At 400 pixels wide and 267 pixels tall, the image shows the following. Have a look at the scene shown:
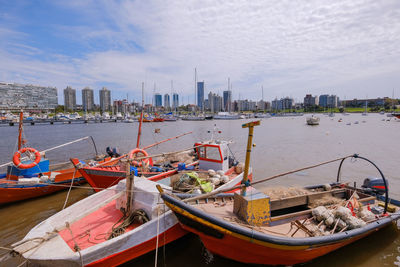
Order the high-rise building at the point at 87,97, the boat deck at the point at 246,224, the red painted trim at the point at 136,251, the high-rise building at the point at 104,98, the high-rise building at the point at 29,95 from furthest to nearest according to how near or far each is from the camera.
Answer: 1. the high-rise building at the point at 104,98
2. the high-rise building at the point at 87,97
3. the high-rise building at the point at 29,95
4. the boat deck at the point at 246,224
5. the red painted trim at the point at 136,251

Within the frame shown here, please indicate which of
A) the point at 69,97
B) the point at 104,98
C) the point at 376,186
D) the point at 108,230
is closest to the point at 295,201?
the point at 376,186

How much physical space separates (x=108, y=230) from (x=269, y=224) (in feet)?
15.3

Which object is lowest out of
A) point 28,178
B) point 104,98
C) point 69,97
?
point 28,178

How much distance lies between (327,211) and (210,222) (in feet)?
13.0

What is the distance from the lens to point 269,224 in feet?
20.4

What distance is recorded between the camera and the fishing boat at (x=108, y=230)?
5.20m

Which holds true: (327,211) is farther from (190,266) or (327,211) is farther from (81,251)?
(81,251)

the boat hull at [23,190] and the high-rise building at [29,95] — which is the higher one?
the high-rise building at [29,95]

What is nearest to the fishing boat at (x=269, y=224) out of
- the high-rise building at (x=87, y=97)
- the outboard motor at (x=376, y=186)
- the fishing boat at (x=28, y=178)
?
the outboard motor at (x=376, y=186)

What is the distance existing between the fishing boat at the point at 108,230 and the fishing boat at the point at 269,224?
0.86 meters

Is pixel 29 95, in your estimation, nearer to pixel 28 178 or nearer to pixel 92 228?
pixel 28 178

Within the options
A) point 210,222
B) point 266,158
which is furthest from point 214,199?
point 266,158

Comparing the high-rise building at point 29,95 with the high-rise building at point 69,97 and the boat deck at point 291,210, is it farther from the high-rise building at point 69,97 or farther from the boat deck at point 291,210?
the boat deck at point 291,210

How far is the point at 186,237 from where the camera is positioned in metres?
7.95
